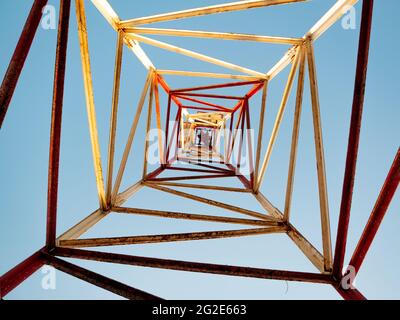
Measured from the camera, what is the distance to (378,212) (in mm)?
2486

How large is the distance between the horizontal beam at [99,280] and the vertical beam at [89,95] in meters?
1.63

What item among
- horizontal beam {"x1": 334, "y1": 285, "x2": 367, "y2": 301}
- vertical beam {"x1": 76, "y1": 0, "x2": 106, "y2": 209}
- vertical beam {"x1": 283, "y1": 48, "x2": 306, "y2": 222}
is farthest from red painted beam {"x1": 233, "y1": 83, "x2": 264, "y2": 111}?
horizontal beam {"x1": 334, "y1": 285, "x2": 367, "y2": 301}

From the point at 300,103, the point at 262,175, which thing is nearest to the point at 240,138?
the point at 262,175

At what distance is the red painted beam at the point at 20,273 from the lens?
238cm

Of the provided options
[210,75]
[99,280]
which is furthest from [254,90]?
[99,280]

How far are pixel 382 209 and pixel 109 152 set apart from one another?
13.3ft

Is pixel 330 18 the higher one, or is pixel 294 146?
pixel 330 18

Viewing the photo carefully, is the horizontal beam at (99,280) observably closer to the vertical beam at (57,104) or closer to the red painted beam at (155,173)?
the vertical beam at (57,104)

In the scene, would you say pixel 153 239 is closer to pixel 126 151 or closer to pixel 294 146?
pixel 126 151

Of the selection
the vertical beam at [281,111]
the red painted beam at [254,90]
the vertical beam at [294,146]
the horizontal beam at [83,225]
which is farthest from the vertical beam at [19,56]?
the red painted beam at [254,90]

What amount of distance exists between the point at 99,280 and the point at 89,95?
2652 millimetres
